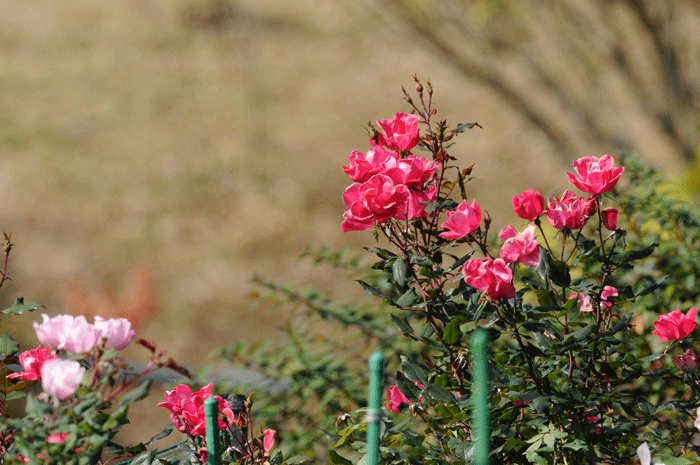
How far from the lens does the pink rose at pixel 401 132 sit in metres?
0.89

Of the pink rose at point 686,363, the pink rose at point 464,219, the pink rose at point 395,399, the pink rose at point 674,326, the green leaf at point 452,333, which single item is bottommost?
the pink rose at point 395,399

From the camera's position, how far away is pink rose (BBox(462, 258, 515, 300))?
2.47 ft

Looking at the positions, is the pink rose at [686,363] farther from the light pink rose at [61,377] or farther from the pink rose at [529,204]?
the light pink rose at [61,377]

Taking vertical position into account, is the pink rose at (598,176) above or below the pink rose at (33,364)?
above

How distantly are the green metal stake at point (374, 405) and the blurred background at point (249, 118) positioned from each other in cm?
281

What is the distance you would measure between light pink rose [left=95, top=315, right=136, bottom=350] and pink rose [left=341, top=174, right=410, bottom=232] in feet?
1.05

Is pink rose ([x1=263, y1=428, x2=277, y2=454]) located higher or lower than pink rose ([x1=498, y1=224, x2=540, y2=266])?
lower

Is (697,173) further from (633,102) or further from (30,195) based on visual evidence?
(30,195)

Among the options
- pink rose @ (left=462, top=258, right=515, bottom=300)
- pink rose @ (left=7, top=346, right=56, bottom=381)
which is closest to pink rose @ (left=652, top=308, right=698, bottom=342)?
pink rose @ (left=462, top=258, right=515, bottom=300)

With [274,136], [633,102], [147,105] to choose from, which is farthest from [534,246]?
[633,102]

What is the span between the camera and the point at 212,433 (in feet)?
2.40

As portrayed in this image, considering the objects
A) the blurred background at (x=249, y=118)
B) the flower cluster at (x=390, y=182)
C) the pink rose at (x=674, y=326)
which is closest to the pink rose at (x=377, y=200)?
the flower cluster at (x=390, y=182)

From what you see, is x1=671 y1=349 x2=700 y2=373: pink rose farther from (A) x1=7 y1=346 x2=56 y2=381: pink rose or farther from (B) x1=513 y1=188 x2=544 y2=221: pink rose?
(A) x1=7 y1=346 x2=56 y2=381: pink rose

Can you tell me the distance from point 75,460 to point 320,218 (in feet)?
11.0
